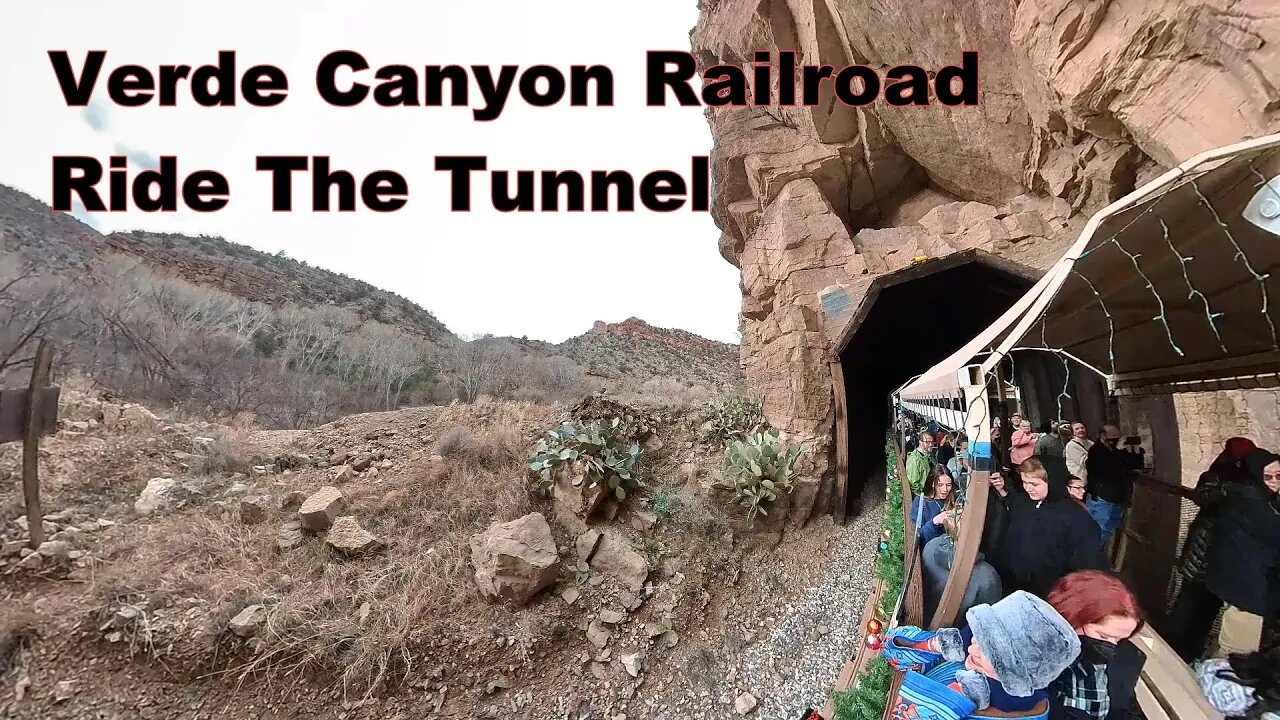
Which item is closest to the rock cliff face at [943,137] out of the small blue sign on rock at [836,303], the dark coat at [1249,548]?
the small blue sign on rock at [836,303]

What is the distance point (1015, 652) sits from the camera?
5.08 ft

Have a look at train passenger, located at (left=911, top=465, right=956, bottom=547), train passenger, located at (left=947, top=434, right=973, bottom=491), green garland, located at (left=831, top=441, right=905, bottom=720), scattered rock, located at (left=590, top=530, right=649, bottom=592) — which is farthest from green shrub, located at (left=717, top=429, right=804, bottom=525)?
train passenger, located at (left=947, top=434, right=973, bottom=491)

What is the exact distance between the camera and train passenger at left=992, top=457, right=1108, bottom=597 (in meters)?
1.65

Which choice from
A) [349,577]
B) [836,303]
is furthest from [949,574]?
[349,577]

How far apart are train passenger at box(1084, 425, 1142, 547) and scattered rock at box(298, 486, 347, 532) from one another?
593cm

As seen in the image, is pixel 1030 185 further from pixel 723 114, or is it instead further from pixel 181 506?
pixel 181 506

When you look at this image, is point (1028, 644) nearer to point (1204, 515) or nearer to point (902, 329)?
point (1204, 515)

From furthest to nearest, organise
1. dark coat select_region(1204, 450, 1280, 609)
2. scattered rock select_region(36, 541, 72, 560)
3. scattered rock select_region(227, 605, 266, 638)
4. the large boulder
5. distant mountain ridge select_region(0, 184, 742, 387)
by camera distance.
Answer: distant mountain ridge select_region(0, 184, 742, 387) → the large boulder → scattered rock select_region(36, 541, 72, 560) → scattered rock select_region(227, 605, 266, 638) → dark coat select_region(1204, 450, 1280, 609)

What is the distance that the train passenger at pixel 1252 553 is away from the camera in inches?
54.9

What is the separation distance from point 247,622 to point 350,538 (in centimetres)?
95

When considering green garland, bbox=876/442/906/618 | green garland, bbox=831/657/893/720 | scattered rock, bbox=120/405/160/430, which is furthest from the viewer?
scattered rock, bbox=120/405/160/430

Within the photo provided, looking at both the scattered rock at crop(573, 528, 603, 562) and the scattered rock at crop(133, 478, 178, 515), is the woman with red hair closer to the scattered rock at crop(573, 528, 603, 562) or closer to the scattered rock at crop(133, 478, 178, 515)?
the scattered rock at crop(573, 528, 603, 562)

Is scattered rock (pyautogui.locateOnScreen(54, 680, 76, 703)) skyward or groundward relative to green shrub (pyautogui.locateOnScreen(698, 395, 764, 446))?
groundward

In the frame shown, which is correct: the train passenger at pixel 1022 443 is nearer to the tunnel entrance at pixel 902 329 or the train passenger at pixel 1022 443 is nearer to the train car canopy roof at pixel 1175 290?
the train car canopy roof at pixel 1175 290
